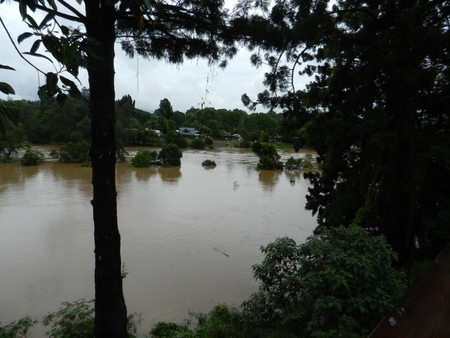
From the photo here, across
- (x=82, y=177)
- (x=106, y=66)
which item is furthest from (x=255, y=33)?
(x=82, y=177)

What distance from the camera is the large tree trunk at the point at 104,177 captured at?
273 centimetres

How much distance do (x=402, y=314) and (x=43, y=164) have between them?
21.6 meters

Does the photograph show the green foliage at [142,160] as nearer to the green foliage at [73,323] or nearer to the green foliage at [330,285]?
the green foliage at [73,323]

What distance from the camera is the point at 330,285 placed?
2449 millimetres

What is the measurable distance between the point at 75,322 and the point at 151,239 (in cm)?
395

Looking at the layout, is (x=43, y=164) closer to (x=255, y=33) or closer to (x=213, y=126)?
(x=255, y=33)

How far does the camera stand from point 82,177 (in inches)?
631

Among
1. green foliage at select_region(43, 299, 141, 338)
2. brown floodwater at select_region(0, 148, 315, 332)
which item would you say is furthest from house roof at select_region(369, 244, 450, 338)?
brown floodwater at select_region(0, 148, 315, 332)

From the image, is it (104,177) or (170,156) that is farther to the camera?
(170,156)

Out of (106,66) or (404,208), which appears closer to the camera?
(106,66)

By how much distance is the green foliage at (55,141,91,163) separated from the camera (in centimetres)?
2056

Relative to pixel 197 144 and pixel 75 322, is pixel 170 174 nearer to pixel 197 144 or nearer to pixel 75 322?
pixel 75 322

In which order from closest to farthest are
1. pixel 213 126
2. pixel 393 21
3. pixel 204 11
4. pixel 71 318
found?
pixel 204 11 < pixel 71 318 < pixel 393 21 < pixel 213 126

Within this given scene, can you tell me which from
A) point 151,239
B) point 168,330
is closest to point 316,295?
point 168,330
